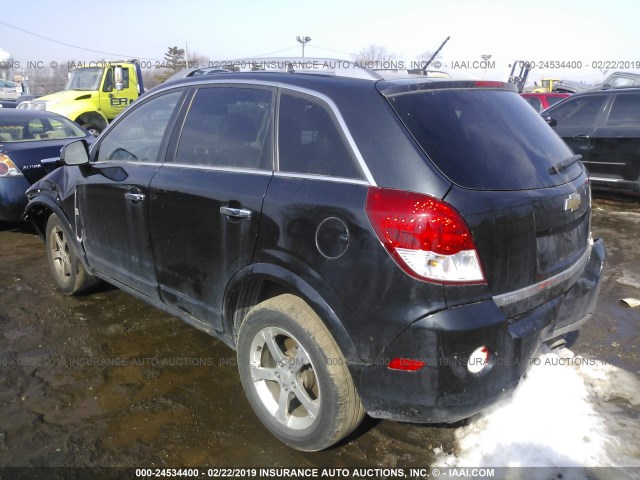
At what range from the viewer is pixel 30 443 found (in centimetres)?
267

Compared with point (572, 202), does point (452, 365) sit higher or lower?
lower

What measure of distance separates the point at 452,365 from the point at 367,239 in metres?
0.60

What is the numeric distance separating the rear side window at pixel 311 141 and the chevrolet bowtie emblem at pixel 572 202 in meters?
1.02

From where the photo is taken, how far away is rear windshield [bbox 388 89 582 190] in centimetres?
221

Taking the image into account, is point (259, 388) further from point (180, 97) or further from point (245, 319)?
A: point (180, 97)

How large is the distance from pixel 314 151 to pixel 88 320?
2639mm

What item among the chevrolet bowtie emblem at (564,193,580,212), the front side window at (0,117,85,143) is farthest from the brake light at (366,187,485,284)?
the front side window at (0,117,85,143)

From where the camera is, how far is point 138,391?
314 cm

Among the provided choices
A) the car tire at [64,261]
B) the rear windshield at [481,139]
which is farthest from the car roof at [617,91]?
the car tire at [64,261]

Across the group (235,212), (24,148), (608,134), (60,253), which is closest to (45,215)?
(60,253)

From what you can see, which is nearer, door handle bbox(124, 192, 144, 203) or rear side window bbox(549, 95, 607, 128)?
door handle bbox(124, 192, 144, 203)

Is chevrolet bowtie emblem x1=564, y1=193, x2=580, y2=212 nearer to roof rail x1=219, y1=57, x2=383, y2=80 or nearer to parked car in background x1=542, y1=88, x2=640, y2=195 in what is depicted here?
roof rail x1=219, y1=57, x2=383, y2=80

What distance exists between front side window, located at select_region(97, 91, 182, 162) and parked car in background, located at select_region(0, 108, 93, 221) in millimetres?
2048

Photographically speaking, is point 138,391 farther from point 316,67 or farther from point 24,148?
point 24,148
